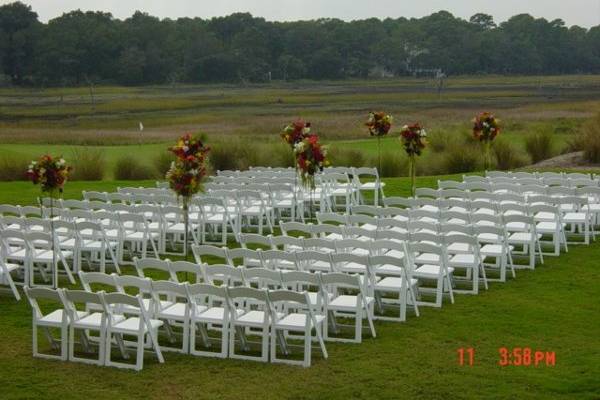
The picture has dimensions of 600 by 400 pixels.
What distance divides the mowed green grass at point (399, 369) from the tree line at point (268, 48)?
77986mm

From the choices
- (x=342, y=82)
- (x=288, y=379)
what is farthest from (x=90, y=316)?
(x=342, y=82)

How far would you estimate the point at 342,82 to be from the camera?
104m

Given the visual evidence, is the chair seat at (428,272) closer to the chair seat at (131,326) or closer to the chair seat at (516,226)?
the chair seat at (516,226)

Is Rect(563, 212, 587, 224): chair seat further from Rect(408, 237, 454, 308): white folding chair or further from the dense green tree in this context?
the dense green tree

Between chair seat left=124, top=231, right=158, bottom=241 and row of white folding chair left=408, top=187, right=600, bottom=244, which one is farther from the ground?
row of white folding chair left=408, top=187, right=600, bottom=244

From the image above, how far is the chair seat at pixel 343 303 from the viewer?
10.2 meters

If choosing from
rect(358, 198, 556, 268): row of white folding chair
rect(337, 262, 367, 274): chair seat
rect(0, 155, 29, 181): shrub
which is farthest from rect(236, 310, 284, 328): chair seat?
rect(0, 155, 29, 181): shrub

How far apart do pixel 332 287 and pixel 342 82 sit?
93704 mm

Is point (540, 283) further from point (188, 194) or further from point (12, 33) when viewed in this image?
point (12, 33)

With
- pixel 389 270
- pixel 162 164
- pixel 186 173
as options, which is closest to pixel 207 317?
pixel 389 270

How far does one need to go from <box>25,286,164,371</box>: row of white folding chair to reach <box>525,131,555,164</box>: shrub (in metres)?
19.1

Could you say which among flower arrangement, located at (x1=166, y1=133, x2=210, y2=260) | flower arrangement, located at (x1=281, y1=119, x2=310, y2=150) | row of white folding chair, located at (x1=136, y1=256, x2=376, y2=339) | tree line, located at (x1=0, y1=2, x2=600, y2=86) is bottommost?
row of white folding chair, located at (x1=136, y1=256, x2=376, y2=339)

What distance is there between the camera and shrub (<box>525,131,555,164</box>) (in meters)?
27.2

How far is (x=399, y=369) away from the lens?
907cm
